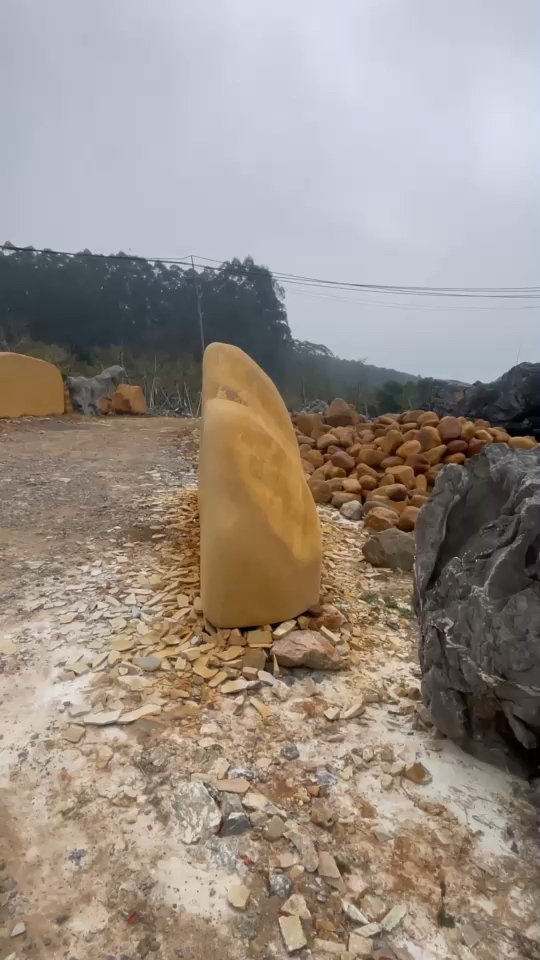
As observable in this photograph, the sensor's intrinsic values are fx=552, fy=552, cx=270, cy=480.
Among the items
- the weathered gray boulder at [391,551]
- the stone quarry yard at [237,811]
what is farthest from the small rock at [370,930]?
the weathered gray boulder at [391,551]

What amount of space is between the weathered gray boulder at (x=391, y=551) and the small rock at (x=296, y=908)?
6.68 ft

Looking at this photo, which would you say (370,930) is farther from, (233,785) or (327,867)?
(233,785)

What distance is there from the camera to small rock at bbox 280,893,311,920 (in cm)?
116

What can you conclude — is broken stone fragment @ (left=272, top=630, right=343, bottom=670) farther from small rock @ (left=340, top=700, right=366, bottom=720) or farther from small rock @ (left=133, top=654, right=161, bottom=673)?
small rock @ (left=133, top=654, right=161, bottom=673)

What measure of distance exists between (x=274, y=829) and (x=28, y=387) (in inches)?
320

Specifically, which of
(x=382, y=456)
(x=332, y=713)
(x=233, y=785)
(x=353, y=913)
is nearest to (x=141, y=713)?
(x=233, y=785)

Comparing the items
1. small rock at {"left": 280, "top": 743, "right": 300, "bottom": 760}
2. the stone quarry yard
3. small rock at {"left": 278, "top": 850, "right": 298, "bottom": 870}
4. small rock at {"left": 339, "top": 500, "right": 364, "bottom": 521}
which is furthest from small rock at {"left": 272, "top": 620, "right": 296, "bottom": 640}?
small rock at {"left": 339, "top": 500, "right": 364, "bottom": 521}

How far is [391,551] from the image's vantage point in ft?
10.1

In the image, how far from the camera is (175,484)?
445 cm

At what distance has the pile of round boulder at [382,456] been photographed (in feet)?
13.2

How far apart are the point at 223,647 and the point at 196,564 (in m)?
0.80

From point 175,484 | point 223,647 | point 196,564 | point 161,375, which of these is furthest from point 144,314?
point 223,647

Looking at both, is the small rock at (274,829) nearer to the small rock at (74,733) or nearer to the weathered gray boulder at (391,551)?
the small rock at (74,733)

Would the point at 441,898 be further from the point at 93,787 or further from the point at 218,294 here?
the point at 218,294
